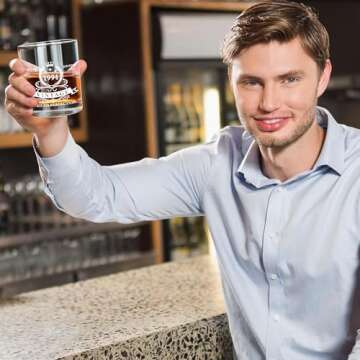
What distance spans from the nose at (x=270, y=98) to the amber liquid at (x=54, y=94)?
0.41m

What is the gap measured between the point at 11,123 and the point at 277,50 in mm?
2733

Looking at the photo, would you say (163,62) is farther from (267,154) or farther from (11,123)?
(267,154)

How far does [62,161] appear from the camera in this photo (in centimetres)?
162

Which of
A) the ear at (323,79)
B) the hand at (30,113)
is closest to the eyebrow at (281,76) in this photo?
the ear at (323,79)

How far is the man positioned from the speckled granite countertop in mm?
101

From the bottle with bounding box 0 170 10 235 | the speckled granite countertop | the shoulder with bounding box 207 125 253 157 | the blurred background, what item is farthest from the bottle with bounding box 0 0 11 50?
the shoulder with bounding box 207 125 253 157

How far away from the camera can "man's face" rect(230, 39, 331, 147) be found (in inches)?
63.0

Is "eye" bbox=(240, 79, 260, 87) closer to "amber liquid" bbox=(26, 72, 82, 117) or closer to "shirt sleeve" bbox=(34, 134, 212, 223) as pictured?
"shirt sleeve" bbox=(34, 134, 212, 223)

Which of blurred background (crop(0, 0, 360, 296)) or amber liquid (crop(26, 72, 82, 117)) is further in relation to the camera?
blurred background (crop(0, 0, 360, 296))

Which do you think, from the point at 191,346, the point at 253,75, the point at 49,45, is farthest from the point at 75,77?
the point at 191,346

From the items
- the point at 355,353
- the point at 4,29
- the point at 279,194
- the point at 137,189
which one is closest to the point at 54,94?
the point at 137,189

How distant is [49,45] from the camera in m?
1.43

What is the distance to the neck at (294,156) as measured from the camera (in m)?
1.66

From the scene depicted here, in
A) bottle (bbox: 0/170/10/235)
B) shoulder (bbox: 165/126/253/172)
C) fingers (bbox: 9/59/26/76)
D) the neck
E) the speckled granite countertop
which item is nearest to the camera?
fingers (bbox: 9/59/26/76)
